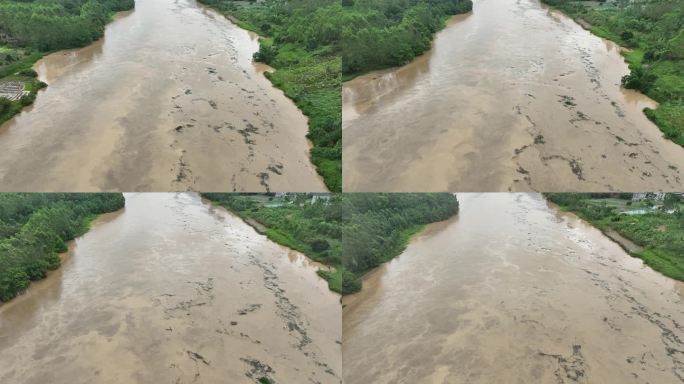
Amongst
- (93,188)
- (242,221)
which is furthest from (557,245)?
(93,188)

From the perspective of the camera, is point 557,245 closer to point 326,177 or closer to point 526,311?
point 526,311

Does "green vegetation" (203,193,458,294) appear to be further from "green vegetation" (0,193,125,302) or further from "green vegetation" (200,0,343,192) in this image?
"green vegetation" (0,193,125,302)

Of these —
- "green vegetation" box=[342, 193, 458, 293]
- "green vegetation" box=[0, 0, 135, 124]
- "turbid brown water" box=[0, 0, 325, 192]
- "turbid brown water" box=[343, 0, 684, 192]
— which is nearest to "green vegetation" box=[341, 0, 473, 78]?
"turbid brown water" box=[343, 0, 684, 192]

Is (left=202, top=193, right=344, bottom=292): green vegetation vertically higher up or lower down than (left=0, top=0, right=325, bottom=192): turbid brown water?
lower down

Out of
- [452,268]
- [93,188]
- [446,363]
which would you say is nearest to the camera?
[446,363]

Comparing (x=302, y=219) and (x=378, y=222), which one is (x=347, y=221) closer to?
(x=378, y=222)
